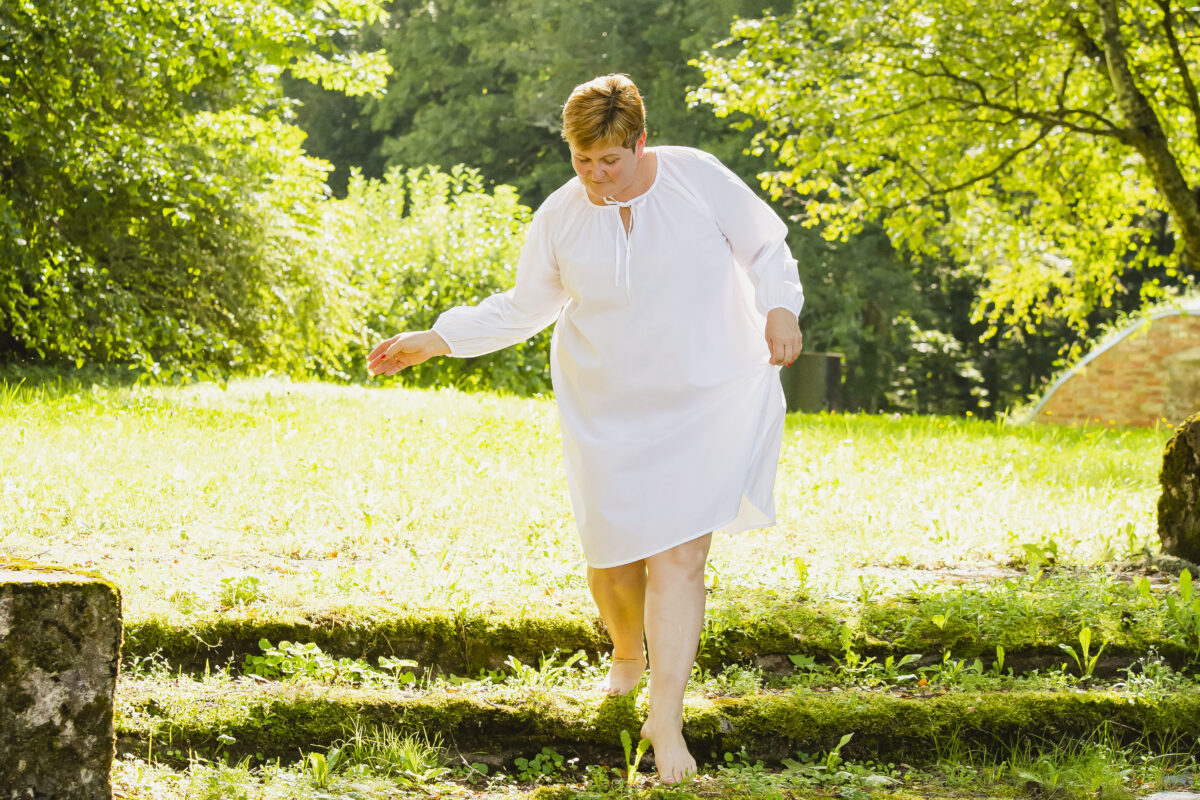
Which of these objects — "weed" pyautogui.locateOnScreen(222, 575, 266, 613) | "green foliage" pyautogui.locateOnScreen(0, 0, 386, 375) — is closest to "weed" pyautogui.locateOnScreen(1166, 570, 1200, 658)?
"weed" pyautogui.locateOnScreen(222, 575, 266, 613)

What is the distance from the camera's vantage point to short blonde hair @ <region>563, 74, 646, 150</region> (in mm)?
3398

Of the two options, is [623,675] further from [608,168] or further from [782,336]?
[608,168]

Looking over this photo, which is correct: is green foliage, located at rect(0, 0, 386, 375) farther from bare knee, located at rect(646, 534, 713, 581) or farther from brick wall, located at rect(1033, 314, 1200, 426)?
brick wall, located at rect(1033, 314, 1200, 426)

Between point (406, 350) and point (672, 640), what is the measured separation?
124cm

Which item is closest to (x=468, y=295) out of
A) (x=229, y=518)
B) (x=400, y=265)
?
(x=400, y=265)

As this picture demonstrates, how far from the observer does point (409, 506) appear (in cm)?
625

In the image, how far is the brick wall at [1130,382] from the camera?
68.2 ft

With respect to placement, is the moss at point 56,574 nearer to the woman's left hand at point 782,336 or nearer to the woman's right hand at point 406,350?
the woman's right hand at point 406,350

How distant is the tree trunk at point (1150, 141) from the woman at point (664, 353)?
29.1 feet

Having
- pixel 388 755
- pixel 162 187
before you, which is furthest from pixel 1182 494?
pixel 162 187

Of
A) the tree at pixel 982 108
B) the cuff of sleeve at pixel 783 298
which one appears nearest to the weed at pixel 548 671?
the cuff of sleeve at pixel 783 298

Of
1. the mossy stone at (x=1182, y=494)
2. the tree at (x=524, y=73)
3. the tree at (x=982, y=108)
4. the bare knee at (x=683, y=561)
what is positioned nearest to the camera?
the bare knee at (x=683, y=561)

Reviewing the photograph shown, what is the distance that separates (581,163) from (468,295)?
1620 cm

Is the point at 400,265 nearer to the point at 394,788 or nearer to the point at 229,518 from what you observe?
the point at 229,518
